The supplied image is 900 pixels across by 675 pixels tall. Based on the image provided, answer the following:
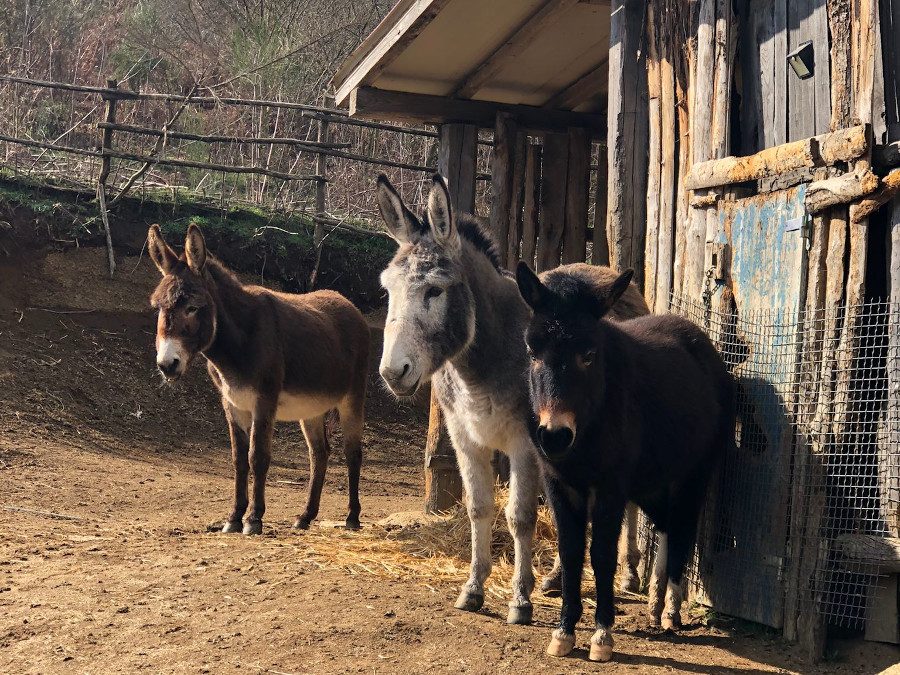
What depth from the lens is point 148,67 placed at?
1892 centimetres

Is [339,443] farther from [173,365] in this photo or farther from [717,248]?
[717,248]

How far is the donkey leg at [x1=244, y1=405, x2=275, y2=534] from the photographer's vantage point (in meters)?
7.46

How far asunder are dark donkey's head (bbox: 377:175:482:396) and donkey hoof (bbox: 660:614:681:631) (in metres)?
1.81

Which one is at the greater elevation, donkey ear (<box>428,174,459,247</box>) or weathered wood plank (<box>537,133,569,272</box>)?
weathered wood plank (<box>537,133,569,272</box>)

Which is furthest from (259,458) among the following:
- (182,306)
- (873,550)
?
(873,550)

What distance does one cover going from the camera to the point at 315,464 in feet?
28.3

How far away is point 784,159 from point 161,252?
4.86 metres

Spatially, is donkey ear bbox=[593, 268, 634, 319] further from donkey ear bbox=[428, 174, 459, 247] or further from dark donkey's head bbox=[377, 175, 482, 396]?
donkey ear bbox=[428, 174, 459, 247]

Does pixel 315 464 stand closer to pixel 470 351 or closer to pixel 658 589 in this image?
pixel 470 351

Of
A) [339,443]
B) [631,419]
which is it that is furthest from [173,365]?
[339,443]

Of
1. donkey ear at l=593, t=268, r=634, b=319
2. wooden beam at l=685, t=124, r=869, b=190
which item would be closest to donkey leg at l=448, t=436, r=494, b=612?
donkey ear at l=593, t=268, r=634, b=319

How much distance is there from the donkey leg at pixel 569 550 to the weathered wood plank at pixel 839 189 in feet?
6.22

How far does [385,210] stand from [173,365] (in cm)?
288

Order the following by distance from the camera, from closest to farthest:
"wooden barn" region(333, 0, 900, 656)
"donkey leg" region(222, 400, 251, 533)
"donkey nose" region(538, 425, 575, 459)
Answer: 1. "donkey nose" region(538, 425, 575, 459)
2. "wooden barn" region(333, 0, 900, 656)
3. "donkey leg" region(222, 400, 251, 533)
